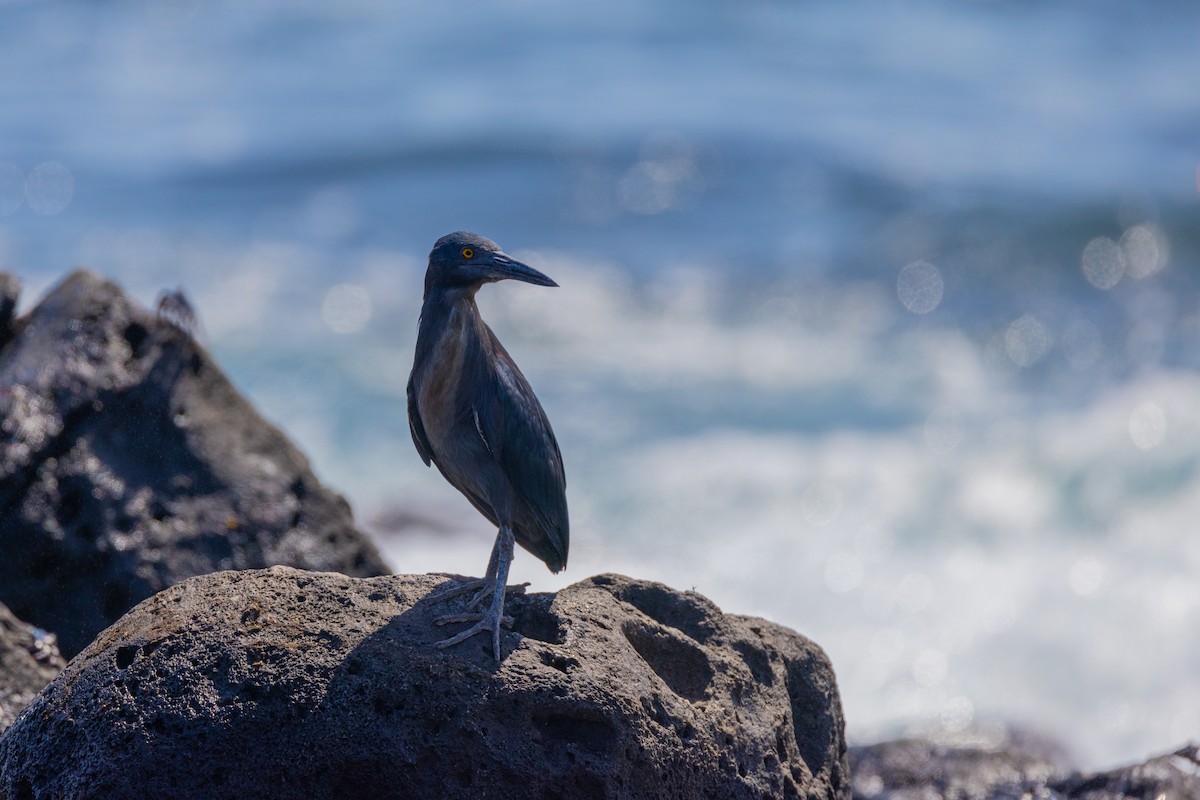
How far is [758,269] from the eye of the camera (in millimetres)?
17656

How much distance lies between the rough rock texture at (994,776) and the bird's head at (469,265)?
11.3 ft

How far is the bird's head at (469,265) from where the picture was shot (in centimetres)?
454

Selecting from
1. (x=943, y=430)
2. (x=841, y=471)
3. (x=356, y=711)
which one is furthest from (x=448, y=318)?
(x=943, y=430)

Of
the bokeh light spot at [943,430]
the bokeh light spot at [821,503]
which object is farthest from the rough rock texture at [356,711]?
the bokeh light spot at [943,430]

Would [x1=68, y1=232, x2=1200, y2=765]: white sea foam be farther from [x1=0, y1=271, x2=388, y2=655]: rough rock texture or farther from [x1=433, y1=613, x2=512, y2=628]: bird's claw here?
[x1=433, y1=613, x2=512, y2=628]: bird's claw

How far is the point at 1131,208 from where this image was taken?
18.6 metres

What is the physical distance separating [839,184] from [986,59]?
6.63 metres

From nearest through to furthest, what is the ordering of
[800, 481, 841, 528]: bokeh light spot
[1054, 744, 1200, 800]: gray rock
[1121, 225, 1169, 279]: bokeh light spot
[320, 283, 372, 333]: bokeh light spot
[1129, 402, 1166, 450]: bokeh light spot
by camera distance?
[1054, 744, 1200, 800]: gray rock → [800, 481, 841, 528]: bokeh light spot → [1129, 402, 1166, 450]: bokeh light spot → [320, 283, 372, 333]: bokeh light spot → [1121, 225, 1169, 279]: bokeh light spot

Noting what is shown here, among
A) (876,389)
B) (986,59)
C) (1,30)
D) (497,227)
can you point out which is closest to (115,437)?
(876,389)

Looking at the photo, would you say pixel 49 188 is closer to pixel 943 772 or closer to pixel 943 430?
pixel 943 430

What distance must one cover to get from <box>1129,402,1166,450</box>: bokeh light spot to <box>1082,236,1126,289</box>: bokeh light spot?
363cm

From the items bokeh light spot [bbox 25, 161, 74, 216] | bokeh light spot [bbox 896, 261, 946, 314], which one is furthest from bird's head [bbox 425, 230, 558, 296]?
bokeh light spot [bbox 25, 161, 74, 216]

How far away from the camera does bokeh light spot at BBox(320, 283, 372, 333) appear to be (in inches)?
637

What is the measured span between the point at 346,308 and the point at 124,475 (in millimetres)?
10325
